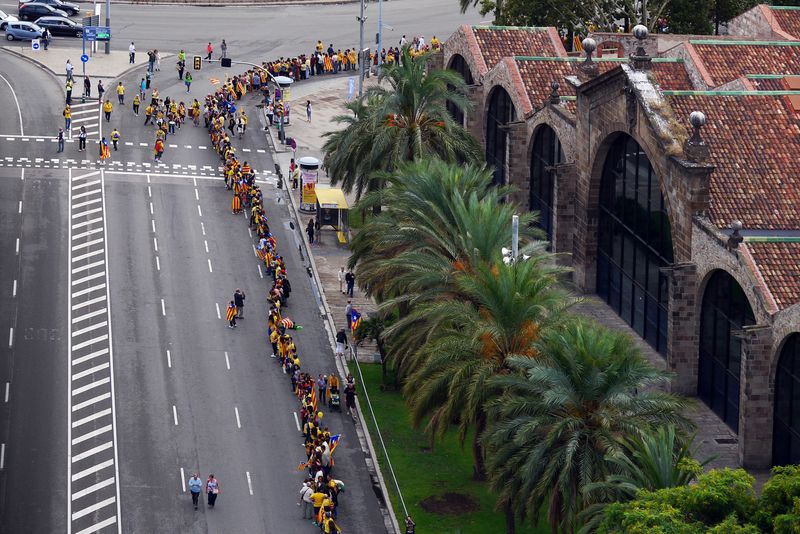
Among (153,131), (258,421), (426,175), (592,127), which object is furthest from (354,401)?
(153,131)

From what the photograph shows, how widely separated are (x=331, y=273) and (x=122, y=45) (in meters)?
54.5

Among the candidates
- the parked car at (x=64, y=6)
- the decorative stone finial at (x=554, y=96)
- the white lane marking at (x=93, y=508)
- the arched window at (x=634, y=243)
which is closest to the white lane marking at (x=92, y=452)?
the white lane marking at (x=93, y=508)

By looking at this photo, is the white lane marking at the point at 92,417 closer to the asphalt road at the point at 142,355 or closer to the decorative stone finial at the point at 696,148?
the asphalt road at the point at 142,355

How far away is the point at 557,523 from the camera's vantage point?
6259cm

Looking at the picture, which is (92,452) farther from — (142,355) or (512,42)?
(512,42)

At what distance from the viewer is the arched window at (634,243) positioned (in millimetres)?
82375

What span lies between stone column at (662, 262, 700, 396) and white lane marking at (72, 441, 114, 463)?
24.4m

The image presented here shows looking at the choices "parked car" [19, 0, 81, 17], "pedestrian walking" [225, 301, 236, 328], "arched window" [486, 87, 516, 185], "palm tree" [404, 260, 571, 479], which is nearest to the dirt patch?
"palm tree" [404, 260, 571, 479]

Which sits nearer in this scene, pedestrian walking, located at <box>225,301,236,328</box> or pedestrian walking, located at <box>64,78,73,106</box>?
pedestrian walking, located at <box>225,301,236,328</box>

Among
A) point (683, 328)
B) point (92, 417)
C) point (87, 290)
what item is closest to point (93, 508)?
point (92, 417)

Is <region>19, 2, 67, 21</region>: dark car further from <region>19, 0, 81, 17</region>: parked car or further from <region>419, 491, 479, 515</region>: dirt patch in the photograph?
<region>419, 491, 479, 515</region>: dirt patch

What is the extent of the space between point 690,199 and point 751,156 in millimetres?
4530

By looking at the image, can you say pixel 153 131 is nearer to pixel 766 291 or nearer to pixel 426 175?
pixel 426 175

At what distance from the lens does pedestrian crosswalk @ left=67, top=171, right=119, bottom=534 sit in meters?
74.3
